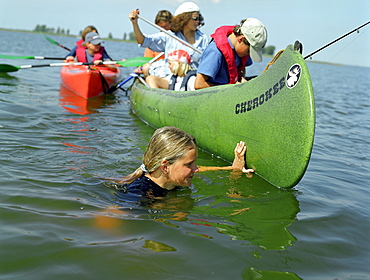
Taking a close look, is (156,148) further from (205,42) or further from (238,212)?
(205,42)

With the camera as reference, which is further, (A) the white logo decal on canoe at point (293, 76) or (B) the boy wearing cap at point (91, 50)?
(B) the boy wearing cap at point (91, 50)

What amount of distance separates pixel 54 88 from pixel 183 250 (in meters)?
8.59

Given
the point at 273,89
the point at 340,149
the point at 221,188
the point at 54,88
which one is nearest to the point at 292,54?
the point at 273,89

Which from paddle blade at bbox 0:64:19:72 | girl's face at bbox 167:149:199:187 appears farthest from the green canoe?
paddle blade at bbox 0:64:19:72

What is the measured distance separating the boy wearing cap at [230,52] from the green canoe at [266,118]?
10.0 inches

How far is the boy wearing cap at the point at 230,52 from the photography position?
15.0 feet

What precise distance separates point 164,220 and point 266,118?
4.97 ft

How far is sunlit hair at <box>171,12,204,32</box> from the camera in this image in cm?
657

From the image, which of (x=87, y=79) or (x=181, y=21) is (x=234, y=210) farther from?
(x=87, y=79)

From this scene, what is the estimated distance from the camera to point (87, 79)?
9.09 m

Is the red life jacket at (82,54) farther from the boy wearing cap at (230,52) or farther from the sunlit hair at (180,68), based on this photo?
the boy wearing cap at (230,52)

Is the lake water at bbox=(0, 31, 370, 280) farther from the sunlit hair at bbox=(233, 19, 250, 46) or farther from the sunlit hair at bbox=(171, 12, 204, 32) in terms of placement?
the sunlit hair at bbox=(171, 12, 204, 32)

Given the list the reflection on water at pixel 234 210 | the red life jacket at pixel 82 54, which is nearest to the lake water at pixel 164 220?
the reflection on water at pixel 234 210

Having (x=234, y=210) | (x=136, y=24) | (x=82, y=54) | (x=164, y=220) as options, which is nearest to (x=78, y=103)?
(x=136, y=24)
